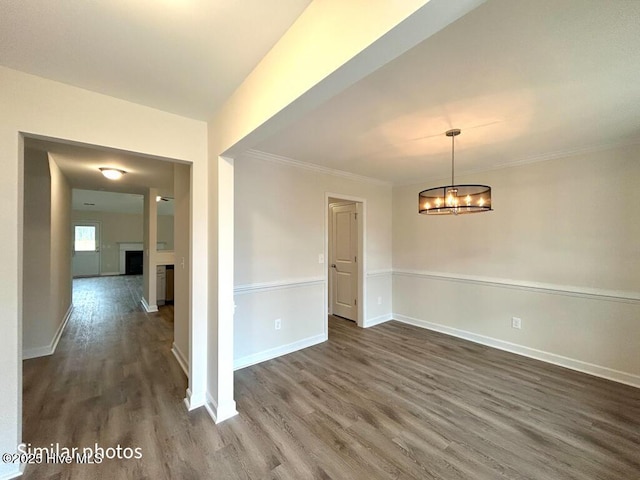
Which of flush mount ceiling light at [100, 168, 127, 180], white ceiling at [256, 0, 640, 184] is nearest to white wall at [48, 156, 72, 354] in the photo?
flush mount ceiling light at [100, 168, 127, 180]

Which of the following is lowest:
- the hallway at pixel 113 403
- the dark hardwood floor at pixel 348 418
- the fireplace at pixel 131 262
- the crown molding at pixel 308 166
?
the dark hardwood floor at pixel 348 418

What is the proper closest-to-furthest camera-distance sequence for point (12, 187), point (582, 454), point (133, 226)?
point (12, 187)
point (582, 454)
point (133, 226)

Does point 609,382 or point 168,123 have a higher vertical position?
point 168,123

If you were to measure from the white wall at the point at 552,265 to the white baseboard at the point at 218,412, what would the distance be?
10.7ft

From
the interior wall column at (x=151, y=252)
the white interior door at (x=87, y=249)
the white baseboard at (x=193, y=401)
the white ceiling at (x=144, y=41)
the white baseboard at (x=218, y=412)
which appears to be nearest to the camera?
the white ceiling at (x=144, y=41)

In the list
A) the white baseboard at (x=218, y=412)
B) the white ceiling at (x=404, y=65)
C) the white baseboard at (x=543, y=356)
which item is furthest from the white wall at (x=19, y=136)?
the white baseboard at (x=543, y=356)

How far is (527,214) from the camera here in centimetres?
339

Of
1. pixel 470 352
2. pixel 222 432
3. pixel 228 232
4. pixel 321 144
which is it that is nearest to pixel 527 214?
pixel 470 352

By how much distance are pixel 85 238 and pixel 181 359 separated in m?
10.2

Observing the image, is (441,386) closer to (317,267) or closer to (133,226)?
(317,267)

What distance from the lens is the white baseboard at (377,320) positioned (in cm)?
446

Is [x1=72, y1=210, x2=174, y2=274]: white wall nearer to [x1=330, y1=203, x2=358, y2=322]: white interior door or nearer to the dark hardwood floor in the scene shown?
[x1=330, y1=203, x2=358, y2=322]: white interior door

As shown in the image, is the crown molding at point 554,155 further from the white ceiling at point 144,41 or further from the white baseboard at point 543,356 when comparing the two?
the white ceiling at point 144,41

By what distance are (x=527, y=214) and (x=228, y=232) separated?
356 centimetres
